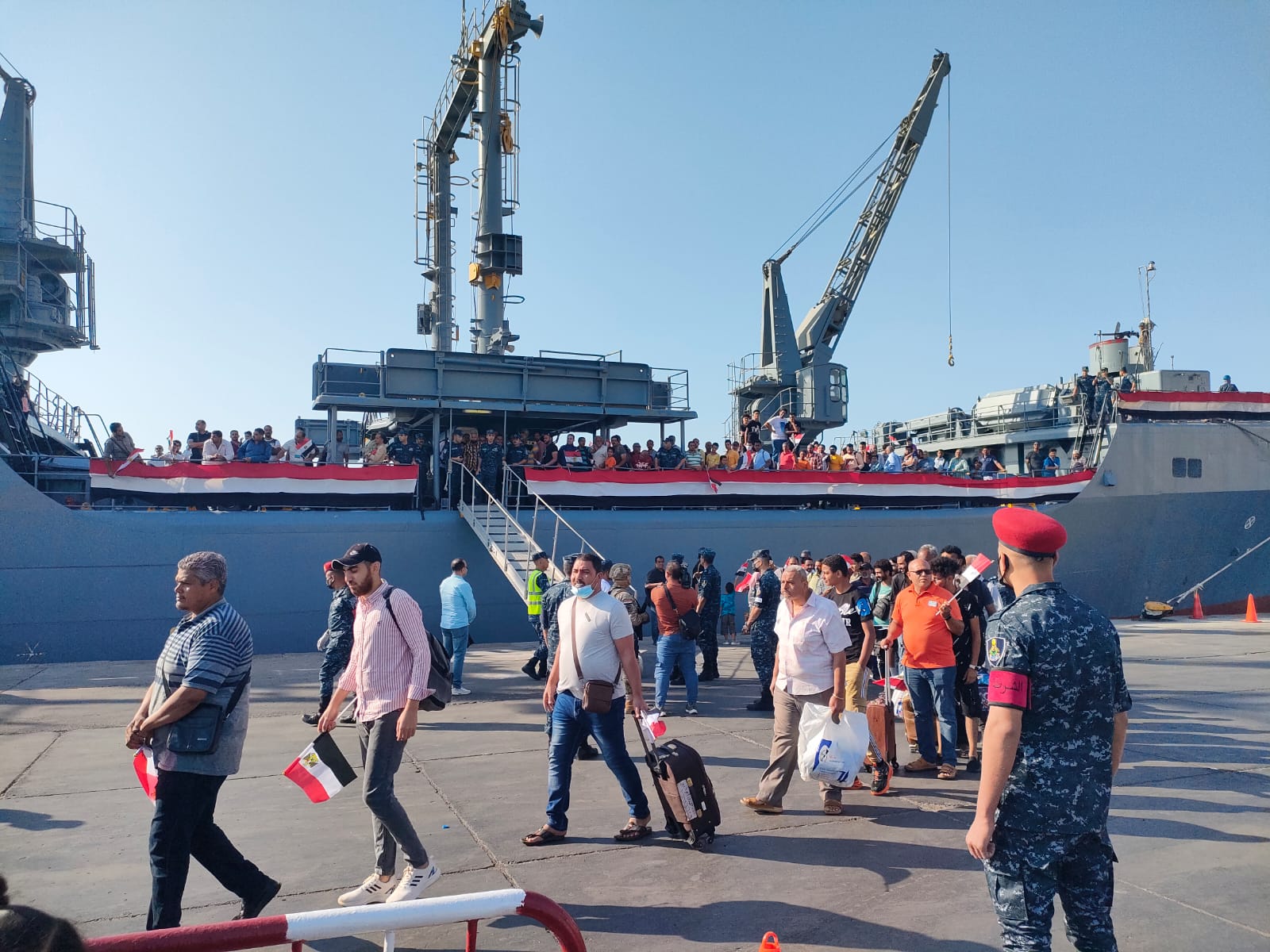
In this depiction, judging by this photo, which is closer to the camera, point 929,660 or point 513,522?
point 929,660

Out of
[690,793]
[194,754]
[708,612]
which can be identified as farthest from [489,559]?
[194,754]

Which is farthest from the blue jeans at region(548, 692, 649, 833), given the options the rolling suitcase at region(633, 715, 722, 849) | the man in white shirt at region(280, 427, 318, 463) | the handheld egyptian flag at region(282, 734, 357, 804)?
the man in white shirt at region(280, 427, 318, 463)

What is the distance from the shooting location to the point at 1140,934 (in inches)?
144

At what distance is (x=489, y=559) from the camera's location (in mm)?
14258

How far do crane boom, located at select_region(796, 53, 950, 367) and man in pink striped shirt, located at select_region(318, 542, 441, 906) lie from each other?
75.7ft

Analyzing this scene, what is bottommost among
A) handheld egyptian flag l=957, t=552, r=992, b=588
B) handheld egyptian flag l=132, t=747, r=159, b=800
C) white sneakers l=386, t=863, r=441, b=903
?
white sneakers l=386, t=863, r=441, b=903

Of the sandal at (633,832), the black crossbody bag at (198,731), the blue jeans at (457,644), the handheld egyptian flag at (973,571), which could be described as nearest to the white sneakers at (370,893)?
the black crossbody bag at (198,731)

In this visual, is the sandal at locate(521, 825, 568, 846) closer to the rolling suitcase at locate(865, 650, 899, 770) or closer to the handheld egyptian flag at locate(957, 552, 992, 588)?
the rolling suitcase at locate(865, 650, 899, 770)

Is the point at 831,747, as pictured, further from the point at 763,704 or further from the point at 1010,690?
the point at 763,704

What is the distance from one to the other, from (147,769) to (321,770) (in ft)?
2.60

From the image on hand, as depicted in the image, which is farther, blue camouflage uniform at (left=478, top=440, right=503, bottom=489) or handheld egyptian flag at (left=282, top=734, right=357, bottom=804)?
blue camouflage uniform at (left=478, top=440, right=503, bottom=489)

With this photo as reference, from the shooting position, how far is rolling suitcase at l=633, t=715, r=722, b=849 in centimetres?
471

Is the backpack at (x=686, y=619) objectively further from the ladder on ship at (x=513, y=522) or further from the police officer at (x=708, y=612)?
the ladder on ship at (x=513, y=522)

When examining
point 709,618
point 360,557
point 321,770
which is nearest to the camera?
point 321,770
